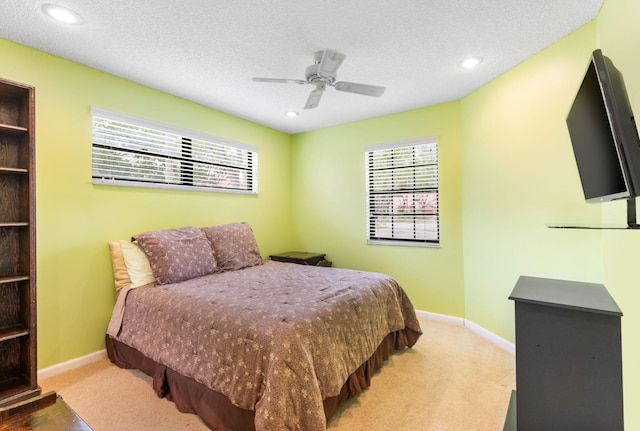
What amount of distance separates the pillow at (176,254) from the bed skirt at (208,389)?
2.13ft

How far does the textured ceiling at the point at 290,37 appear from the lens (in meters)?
1.86

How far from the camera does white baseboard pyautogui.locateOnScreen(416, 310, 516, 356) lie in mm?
2694

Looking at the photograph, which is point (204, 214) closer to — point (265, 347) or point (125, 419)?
point (125, 419)

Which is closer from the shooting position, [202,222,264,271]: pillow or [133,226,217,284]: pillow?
[133,226,217,284]: pillow

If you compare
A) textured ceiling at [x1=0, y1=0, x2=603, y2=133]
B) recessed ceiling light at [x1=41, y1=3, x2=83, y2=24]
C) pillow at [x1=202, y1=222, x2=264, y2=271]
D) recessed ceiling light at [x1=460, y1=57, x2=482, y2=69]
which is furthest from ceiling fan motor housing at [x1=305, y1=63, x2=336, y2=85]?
pillow at [x1=202, y1=222, x2=264, y2=271]

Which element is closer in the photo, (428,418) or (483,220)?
(428,418)

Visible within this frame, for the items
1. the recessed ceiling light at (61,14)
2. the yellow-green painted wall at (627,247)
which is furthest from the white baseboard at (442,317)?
the recessed ceiling light at (61,14)

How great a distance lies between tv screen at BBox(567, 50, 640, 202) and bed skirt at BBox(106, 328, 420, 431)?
5.76ft

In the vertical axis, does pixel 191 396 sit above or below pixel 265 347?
below

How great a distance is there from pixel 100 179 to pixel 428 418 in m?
3.18

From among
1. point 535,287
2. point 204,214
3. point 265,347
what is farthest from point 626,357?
point 204,214

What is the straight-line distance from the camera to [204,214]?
3502 millimetres

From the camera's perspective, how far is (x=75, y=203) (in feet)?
8.21

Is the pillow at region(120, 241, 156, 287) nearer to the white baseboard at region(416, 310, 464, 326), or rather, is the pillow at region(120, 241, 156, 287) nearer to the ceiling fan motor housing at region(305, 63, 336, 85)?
the ceiling fan motor housing at region(305, 63, 336, 85)
